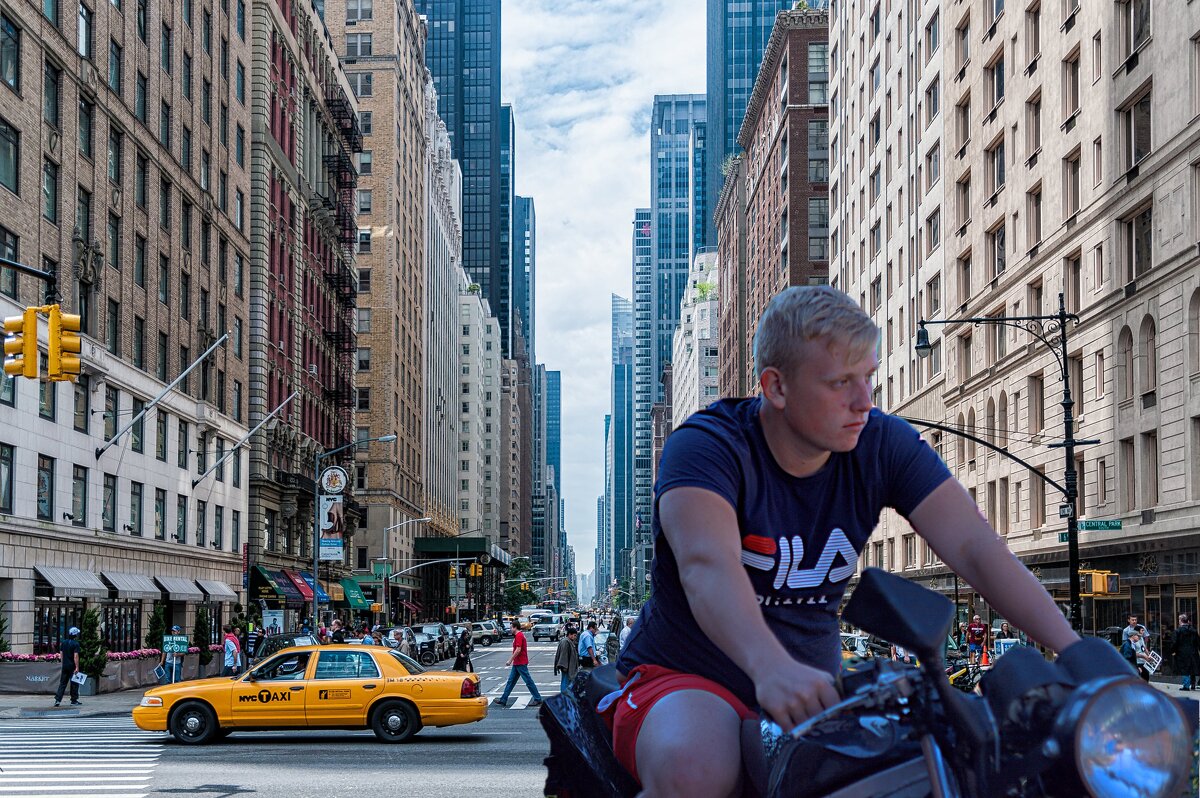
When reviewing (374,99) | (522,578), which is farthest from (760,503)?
(522,578)

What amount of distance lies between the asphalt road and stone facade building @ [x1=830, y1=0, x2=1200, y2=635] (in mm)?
16110

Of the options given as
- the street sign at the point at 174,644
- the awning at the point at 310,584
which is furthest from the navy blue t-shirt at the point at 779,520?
the awning at the point at 310,584

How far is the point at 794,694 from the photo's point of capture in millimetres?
2395

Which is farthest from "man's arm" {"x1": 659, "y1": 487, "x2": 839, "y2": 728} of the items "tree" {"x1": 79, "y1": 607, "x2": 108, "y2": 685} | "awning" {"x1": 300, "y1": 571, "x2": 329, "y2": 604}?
"awning" {"x1": 300, "y1": 571, "x2": 329, "y2": 604}

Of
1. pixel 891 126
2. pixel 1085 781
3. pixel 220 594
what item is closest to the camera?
pixel 1085 781

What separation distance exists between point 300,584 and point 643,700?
7167 cm

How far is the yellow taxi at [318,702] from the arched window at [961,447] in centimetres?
4072

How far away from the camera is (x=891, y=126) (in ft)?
241

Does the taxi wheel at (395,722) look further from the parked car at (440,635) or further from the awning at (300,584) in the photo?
the awning at (300,584)

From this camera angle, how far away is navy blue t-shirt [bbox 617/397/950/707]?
3.00 meters

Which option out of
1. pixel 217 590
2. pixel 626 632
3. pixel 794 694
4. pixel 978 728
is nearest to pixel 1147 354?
pixel 626 632

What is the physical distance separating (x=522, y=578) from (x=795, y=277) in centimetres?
10663

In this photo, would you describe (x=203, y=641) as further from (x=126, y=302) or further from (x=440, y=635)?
(x=440, y=635)

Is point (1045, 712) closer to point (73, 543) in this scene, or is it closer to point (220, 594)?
point (73, 543)
